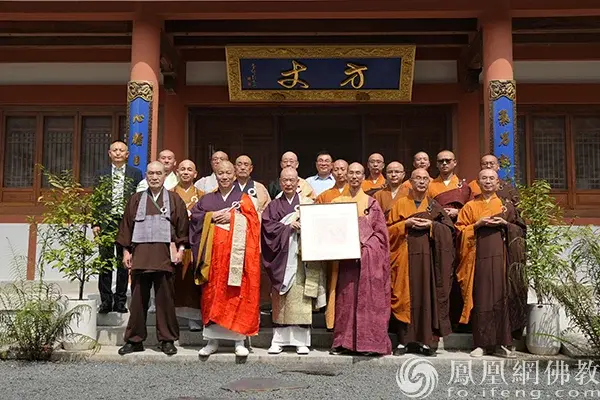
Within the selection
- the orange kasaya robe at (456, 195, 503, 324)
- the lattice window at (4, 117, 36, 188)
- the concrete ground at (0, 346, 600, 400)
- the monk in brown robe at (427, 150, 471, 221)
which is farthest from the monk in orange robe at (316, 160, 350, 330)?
the lattice window at (4, 117, 36, 188)

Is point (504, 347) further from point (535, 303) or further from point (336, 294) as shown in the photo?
point (336, 294)

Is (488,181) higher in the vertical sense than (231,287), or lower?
higher

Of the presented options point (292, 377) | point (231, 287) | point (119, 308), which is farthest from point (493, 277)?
point (119, 308)

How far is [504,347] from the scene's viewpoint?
4895 mm

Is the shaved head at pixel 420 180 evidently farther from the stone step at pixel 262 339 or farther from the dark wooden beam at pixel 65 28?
the dark wooden beam at pixel 65 28

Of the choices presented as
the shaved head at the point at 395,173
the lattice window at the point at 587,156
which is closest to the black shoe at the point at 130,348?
the shaved head at the point at 395,173

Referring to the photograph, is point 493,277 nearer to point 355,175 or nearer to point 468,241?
point 468,241

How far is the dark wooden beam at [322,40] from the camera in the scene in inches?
305

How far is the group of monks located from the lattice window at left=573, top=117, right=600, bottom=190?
365cm

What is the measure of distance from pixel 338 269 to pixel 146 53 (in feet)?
10.9

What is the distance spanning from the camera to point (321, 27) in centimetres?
749

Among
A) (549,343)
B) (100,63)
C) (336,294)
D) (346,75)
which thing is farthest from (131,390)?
(100,63)

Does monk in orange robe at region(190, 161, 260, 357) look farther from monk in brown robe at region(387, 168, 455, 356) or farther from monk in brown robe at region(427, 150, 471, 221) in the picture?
monk in brown robe at region(427, 150, 471, 221)

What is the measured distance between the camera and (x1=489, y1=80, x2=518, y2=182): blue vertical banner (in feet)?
20.9
